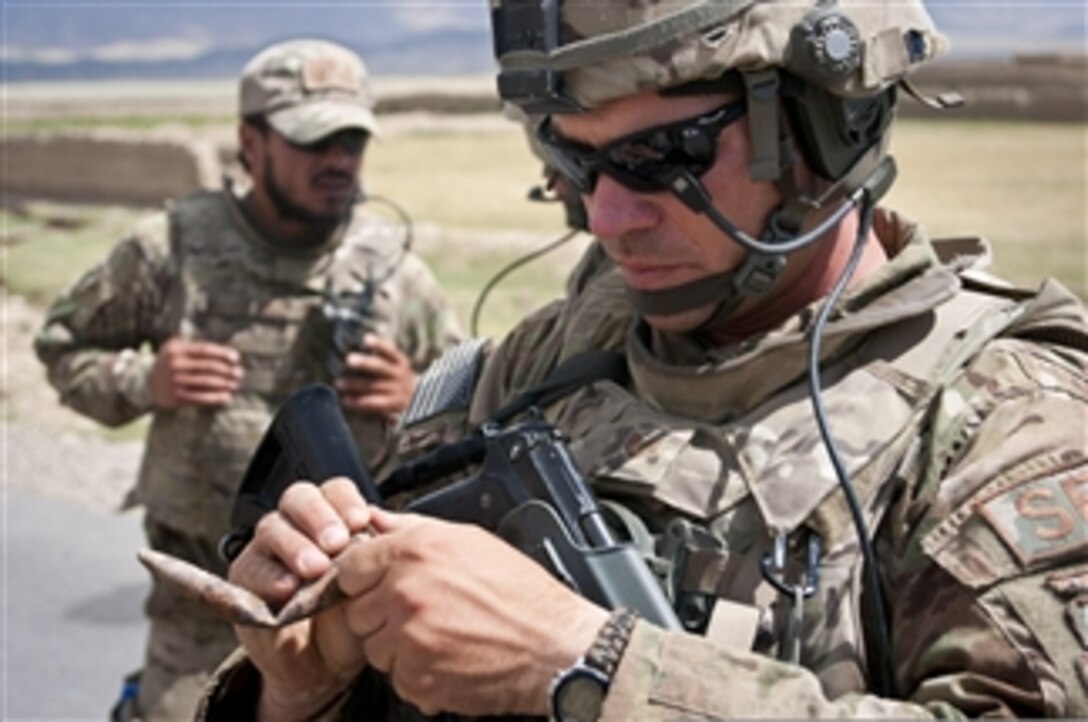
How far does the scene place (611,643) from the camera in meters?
1.80

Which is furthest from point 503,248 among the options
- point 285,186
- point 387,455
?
point 387,455

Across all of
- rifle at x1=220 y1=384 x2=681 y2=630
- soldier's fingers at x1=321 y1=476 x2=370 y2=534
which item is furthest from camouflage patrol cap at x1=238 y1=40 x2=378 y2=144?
soldier's fingers at x1=321 y1=476 x2=370 y2=534

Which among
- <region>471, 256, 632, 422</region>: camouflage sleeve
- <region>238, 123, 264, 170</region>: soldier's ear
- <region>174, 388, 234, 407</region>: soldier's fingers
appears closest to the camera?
<region>471, 256, 632, 422</region>: camouflage sleeve

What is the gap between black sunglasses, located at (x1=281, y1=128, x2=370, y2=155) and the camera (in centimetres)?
498

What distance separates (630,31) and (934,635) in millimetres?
847

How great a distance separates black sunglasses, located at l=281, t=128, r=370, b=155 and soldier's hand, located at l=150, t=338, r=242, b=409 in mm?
658

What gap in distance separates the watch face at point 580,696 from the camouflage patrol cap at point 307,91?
3392 millimetres

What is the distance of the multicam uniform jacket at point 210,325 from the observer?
16.2ft

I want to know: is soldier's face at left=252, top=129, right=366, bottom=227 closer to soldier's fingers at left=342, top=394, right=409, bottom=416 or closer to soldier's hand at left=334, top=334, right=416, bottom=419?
soldier's hand at left=334, top=334, right=416, bottom=419

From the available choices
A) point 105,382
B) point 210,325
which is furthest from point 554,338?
point 105,382

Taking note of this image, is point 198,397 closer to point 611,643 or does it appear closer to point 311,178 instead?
point 311,178

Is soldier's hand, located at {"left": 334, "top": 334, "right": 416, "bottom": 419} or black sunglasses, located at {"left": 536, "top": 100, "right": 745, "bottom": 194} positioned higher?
black sunglasses, located at {"left": 536, "top": 100, "right": 745, "bottom": 194}

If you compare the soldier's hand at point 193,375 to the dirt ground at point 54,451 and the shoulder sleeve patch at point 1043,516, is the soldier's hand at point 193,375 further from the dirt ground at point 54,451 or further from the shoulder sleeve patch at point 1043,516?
the shoulder sleeve patch at point 1043,516

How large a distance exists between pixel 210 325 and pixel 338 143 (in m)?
0.68
